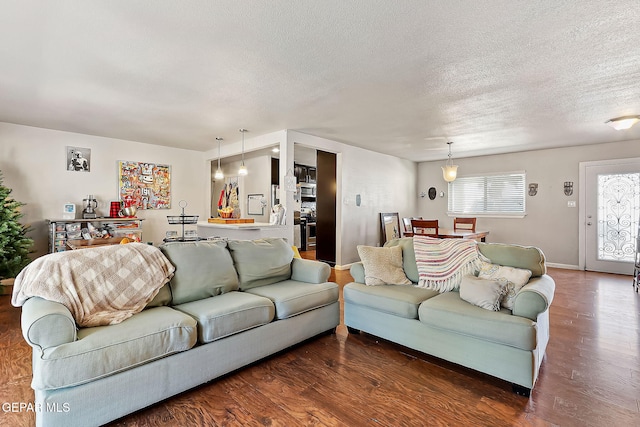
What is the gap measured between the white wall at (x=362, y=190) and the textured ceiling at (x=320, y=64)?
1435 millimetres

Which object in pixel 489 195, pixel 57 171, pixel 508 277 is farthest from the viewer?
pixel 489 195

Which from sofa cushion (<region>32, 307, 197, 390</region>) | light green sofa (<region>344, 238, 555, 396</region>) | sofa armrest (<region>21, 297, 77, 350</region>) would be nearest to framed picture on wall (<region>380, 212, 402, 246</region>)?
light green sofa (<region>344, 238, 555, 396</region>)

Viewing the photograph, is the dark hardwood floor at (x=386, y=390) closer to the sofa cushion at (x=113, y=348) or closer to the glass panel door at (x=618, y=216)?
the sofa cushion at (x=113, y=348)

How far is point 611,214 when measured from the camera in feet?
18.6

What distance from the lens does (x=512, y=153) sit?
6719 mm

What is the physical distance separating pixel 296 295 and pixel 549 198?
240 inches

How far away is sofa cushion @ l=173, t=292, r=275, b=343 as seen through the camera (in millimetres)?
2086

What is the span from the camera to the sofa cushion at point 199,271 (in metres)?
2.46

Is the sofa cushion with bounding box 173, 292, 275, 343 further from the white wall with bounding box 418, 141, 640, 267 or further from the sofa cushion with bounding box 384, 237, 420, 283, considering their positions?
the white wall with bounding box 418, 141, 640, 267

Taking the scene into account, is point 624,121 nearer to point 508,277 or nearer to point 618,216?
point 618,216

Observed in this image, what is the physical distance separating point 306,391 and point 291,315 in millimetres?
623

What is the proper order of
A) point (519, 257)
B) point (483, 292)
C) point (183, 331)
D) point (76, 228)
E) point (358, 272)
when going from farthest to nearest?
point (76, 228) → point (358, 272) → point (519, 257) → point (483, 292) → point (183, 331)

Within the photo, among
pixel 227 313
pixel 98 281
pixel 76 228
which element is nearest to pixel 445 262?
pixel 227 313

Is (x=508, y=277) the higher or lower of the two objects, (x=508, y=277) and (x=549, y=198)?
the lower
